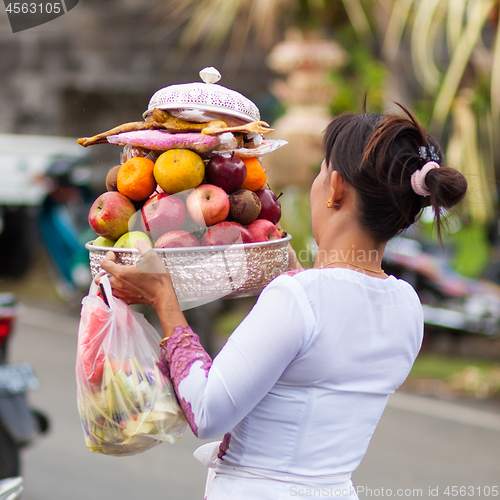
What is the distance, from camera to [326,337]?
954 millimetres

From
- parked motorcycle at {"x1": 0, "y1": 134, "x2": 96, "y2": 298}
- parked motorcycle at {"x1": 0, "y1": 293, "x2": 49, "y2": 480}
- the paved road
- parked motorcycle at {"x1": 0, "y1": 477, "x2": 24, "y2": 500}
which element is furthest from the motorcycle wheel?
parked motorcycle at {"x1": 0, "y1": 134, "x2": 96, "y2": 298}

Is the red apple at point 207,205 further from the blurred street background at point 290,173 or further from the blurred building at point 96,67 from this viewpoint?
the blurred building at point 96,67

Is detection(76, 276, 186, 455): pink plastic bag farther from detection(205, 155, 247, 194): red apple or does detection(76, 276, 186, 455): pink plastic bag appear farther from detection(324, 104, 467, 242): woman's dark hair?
detection(324, 104, 467, 242): woman's dark hair

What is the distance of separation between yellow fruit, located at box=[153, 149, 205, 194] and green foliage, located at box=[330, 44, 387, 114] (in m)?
3.66

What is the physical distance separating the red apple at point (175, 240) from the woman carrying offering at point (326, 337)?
7cm

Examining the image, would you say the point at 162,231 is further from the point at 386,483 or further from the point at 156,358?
the point at 386,483

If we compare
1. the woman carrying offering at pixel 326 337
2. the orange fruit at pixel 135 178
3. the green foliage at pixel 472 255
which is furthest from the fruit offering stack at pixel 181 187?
the green foliage at pixel 472 255

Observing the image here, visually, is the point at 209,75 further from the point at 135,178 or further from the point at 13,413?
the point at 13,413

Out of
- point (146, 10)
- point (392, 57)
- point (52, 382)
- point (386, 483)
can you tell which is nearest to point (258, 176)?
point (386, 483)

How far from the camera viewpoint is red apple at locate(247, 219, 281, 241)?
3.88ft

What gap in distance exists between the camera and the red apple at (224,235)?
1.11 metres

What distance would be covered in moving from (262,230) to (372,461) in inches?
99.5

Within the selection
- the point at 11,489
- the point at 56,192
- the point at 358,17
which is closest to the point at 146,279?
the point at 11,489

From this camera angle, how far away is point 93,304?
1094 mm
